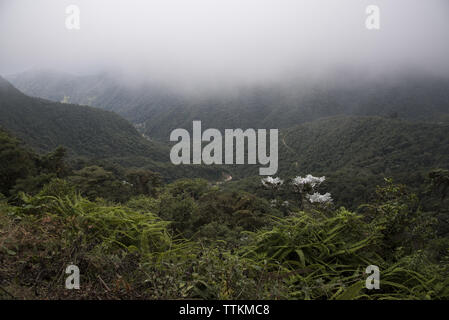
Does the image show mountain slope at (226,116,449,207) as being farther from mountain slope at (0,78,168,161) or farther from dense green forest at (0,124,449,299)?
dense green forest at (0,124,449,299)

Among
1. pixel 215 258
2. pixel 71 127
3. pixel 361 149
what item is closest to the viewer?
pixel 215 258

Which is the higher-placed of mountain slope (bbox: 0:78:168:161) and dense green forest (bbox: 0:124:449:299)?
mountain slope (bbox: 0:78:168:161)

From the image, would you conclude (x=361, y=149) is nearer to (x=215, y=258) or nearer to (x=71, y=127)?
(x=215, y=258)

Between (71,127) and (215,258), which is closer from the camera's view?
(215,258)

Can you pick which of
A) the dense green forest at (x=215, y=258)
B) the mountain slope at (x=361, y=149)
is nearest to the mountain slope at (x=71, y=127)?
the mountain slope at (x=361, y=149)

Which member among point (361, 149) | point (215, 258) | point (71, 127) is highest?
point (71, 127)

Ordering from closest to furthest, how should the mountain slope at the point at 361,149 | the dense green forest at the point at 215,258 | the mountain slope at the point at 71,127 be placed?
the dense green forest at the point at 215,258
the mountain slope at the point at 361,149
the mountain slope at the point at 71,127

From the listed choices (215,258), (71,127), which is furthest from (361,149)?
(71,127)

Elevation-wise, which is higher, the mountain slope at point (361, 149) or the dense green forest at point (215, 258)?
the mountain slope at point (361, 149)

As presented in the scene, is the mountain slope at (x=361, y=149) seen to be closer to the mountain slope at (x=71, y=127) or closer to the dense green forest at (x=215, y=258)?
the mountain slope at (x=71, y=127)

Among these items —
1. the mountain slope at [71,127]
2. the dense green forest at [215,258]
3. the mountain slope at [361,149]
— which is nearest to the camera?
the dense green forest at [215,258]

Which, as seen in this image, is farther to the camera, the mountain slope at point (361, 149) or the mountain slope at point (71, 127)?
the mountain slope at point (71, 127)

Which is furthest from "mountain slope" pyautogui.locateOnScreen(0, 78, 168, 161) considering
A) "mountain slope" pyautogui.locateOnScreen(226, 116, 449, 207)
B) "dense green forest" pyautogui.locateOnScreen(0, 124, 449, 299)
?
"dense green forest" pyautogui.locateOnScreen(0, 124, 449, 299)
